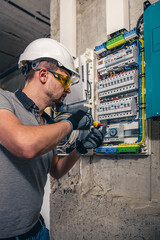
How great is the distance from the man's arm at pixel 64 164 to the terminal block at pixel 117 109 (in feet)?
1.48

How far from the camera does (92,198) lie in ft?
6.14

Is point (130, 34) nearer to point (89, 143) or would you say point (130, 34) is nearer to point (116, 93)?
point (116, 93)

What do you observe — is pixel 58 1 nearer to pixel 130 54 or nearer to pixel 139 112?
pixel 130 54

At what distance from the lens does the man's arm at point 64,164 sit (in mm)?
1569

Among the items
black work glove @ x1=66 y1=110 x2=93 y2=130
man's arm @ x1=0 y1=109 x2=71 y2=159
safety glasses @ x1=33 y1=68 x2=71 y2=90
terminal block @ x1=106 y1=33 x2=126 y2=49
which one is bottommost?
man's arm @ x1=0 y1=109 x2=71 y2=159

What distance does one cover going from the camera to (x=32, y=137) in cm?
95

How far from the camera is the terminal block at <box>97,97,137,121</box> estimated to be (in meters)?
1.62

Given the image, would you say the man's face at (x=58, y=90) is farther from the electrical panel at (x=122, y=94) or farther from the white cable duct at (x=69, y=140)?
the white cable duct at (x=69, y=140)

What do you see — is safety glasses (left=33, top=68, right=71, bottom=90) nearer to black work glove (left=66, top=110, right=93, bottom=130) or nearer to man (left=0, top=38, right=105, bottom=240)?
man (left=0, top=38, right=105, bottom=240)

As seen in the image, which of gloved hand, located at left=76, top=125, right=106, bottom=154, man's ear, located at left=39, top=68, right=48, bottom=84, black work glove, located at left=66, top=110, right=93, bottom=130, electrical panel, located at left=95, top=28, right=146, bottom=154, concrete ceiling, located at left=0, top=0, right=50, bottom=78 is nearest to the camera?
black work glove, located at left=66, top=110, right=93, bottom=130

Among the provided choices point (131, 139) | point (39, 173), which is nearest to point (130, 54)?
point (131, 139)

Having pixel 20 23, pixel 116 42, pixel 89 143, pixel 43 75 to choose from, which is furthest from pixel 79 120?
pixel 20 23

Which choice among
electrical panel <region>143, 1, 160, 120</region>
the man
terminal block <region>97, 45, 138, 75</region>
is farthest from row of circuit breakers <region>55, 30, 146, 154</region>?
the man

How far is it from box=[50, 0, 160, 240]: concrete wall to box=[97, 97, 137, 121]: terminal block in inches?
7.8
